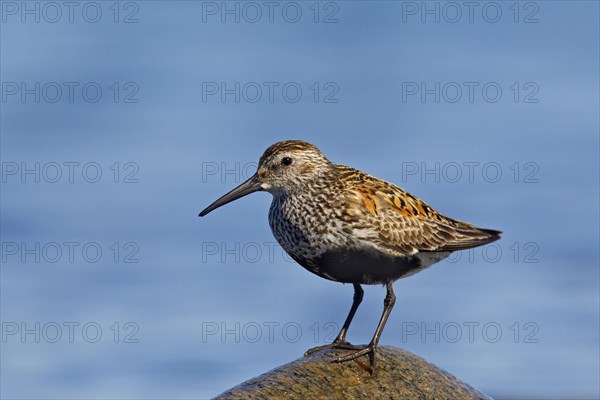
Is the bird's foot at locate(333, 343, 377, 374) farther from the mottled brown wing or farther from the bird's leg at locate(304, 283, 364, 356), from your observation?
the mottled brown wing

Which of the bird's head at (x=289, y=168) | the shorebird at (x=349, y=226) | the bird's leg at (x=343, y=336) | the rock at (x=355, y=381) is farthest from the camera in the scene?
the bird's head at (x=289, y=168)

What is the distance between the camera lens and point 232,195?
37.2ft

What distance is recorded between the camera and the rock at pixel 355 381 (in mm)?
8711

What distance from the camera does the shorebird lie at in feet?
33.1

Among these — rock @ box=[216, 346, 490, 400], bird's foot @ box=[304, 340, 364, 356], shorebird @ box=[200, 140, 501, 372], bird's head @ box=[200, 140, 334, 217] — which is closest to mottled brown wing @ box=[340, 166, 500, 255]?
shorebird @ box=[200, 140, 501, 372]

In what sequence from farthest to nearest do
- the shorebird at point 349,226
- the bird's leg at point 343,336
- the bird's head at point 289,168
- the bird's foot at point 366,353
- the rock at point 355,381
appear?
1. the bird's head at point 289,168
2. the bird's leg at point 343,336
3. the shorebird at point 349,226
4. the bird's foot at point 366,353
5. the rock at point 355,381

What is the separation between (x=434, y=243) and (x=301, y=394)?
116 inches

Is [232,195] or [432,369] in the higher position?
[232,195]

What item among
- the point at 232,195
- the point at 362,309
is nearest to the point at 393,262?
the point at 232,195

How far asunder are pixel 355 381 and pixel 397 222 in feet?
6.64

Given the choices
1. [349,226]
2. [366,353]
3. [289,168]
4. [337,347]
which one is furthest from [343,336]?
[289,168]

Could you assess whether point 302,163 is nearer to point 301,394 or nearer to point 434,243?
point 434,243

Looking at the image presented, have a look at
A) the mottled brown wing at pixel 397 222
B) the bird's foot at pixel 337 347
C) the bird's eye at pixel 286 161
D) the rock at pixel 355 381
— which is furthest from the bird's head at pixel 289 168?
the rock at pixel 355 381

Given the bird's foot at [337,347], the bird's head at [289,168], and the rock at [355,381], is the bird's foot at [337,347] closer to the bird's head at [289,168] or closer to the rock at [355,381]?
the rock at [355,381]
